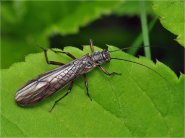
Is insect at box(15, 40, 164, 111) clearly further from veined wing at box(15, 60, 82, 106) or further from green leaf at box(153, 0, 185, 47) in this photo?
green leaf at box(153, 0, 185, 47)

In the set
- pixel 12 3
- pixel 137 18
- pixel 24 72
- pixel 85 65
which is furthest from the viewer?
pixel 137 18

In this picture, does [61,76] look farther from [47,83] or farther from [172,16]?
[172,16]

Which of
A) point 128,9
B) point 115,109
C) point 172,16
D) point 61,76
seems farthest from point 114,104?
point 128,9

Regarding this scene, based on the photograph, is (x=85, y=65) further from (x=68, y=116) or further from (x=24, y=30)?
(x=24, y=30)

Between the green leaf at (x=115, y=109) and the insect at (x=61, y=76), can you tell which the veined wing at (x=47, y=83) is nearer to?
the insect at (x=61, y=76)

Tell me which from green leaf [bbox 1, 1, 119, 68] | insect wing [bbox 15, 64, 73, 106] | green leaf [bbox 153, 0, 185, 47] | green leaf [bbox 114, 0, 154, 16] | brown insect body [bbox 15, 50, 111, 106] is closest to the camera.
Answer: green leaf [bbox 153, 0, 185, 47]

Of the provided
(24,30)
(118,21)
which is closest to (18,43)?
(24,30)

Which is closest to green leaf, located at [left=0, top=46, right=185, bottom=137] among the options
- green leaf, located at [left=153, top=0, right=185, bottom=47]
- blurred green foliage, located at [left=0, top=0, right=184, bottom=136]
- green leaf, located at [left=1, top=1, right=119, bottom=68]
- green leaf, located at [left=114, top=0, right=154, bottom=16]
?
blurred green foliage, located at [left=0, top=0, right=184, bottom=136]
